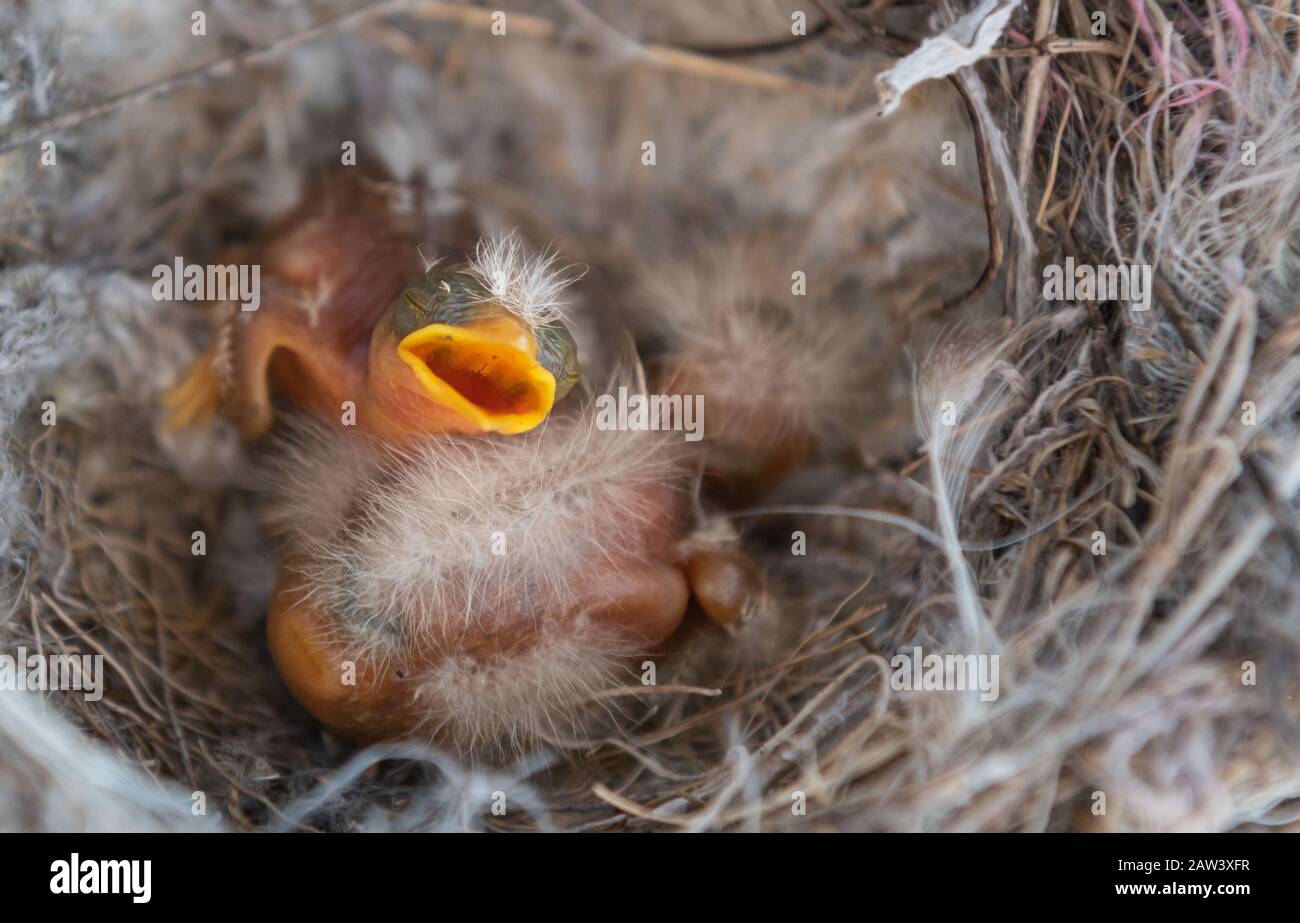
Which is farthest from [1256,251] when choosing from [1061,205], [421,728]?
[421,728]

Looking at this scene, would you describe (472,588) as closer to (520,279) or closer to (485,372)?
(485,372)

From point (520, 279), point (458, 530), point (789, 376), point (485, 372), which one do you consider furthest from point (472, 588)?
point (789, 376)

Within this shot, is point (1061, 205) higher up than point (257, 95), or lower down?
lower down

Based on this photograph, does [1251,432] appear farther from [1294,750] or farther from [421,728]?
[421,728]

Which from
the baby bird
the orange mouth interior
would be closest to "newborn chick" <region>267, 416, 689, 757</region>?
the baby bird

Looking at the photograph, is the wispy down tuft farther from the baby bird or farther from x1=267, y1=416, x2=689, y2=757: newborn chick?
x1=267, y1=416, x2=689, y2=757: newborn chick

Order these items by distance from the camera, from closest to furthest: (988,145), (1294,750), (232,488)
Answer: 1. (1294,750)
2. (988,145)
3. (232,488)

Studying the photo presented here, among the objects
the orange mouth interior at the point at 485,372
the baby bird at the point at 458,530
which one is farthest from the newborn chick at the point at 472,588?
the orange mouth interior at the point at 485,372
